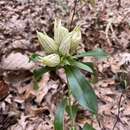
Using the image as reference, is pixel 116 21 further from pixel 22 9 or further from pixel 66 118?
pixel 66 118

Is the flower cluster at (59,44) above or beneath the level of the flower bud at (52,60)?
above

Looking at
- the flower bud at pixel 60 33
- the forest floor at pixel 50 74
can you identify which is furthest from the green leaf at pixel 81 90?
the forest floor at pixel 50 74

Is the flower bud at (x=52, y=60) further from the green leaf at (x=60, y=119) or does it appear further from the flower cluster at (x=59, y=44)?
the green leaf at (x=60, y=119)

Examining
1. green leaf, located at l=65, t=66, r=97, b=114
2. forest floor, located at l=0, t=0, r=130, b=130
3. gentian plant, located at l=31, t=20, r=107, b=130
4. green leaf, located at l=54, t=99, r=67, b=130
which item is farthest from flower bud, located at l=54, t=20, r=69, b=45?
forest floor, located at l=0, t=0, r=130, b=130

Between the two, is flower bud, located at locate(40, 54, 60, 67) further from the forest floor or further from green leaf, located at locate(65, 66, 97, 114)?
the forest floor

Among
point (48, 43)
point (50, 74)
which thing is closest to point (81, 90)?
point (48, 43)
